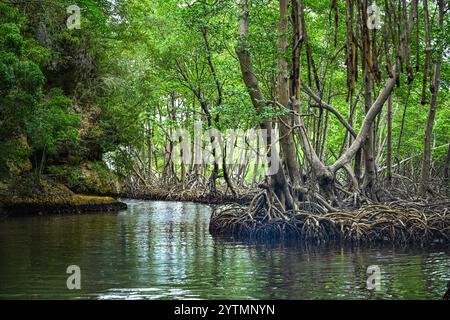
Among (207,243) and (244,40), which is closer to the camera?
(207,243)

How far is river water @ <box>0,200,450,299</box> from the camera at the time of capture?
22.6ft

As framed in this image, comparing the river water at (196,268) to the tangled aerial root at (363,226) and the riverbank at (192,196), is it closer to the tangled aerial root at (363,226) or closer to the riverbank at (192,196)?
the tangled aerial root at (363,226)

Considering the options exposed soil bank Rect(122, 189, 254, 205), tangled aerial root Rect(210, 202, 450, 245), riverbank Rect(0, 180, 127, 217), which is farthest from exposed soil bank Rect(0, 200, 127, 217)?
tangled aerial root Rect(210, 202, 450, 245)

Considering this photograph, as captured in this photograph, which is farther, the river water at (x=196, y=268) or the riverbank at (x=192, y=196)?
the riverbank at (x=192, y=196)

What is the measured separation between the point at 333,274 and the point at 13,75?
330 inches

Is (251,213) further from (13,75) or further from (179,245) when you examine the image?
(13,75)

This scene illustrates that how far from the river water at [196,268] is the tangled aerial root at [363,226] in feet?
2.29

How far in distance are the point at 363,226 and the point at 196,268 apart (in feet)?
13.1

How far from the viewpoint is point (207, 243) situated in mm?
11602

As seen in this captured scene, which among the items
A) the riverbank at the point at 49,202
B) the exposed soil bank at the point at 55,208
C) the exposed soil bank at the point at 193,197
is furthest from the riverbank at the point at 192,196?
the riverbank at the point at 49,202

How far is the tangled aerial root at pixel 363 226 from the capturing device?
10.9m

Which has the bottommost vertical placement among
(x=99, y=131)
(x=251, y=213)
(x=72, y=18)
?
(x=251, y=213)
